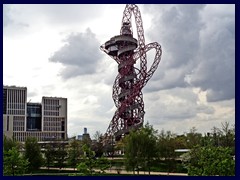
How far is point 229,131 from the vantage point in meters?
19.4

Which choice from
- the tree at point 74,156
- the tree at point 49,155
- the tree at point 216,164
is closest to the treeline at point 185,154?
the tree at point 216,164

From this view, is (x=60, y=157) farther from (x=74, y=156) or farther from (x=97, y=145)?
(x=97, y=145)

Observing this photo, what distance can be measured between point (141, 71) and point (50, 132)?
20.6 meters

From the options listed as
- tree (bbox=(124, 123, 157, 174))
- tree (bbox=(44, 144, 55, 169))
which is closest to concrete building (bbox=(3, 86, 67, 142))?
tree (bbox=(44, 144, 55, 169))

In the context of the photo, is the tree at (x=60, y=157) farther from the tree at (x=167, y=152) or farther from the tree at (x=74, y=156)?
the tree at (x=167, y=152)

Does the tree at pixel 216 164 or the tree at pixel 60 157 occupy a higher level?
the tree at pixel 216 164

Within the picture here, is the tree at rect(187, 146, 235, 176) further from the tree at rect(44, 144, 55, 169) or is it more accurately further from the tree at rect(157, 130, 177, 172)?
the tree at rect(44, 144, 55, 169)

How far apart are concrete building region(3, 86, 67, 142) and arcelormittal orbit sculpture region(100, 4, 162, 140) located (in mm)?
15488

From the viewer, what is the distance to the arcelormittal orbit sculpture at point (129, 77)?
26.9m

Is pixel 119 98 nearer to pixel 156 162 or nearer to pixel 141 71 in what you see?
→ pixel 141 71

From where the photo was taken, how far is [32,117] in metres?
43.5

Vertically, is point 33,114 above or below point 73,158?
above

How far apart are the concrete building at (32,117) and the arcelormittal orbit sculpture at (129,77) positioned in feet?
50.8
